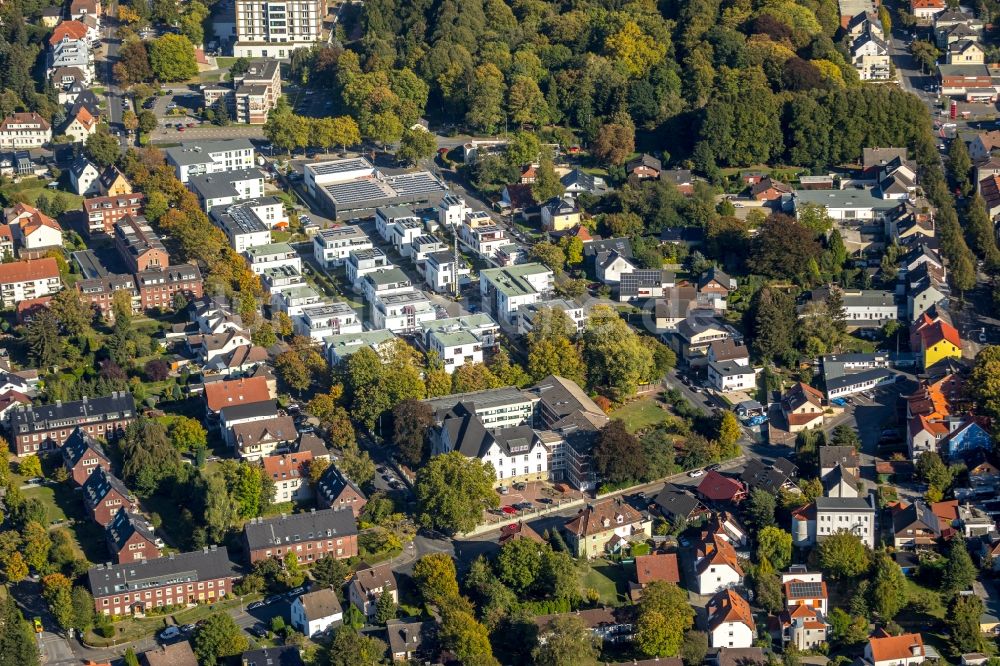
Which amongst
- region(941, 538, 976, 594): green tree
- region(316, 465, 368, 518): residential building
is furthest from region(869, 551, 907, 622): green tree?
region(316, 465, 368, 518): residential building

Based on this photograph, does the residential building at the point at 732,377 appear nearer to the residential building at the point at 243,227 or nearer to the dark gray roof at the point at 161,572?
the dark gray roof at the point at 161,572

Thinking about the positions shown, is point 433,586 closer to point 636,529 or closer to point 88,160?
point 636,529

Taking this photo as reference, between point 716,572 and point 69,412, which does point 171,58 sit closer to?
point 69,412

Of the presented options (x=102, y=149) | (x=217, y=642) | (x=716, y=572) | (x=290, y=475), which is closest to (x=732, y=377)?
(x=716, y=572)

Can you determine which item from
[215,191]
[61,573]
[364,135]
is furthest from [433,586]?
[364,135]

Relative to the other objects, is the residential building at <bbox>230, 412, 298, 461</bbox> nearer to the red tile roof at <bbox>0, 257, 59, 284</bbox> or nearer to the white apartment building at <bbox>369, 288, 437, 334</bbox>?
the white apartment building at <bbox>369, 288, 437, 334</bbox>

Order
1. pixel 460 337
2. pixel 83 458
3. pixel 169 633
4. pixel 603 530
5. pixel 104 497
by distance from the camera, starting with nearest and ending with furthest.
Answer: pixel 169 633 → pixel 603 530 → pixel 104 497 → pixel 83 458 → pixel 460 337
